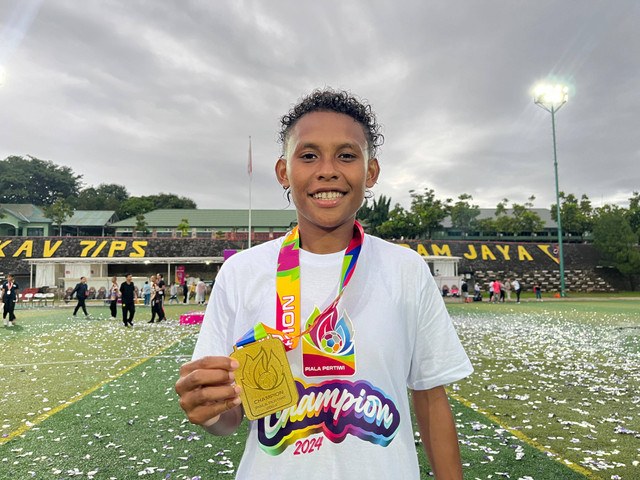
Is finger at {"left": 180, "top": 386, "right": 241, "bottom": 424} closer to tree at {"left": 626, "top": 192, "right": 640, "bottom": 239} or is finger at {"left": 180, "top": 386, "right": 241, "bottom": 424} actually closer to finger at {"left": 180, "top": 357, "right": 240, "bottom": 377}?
finger at {"left": 180, "top": 357, "right": 240, "bottom": 377}

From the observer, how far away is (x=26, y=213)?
61312mm

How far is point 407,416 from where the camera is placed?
144 centimetres

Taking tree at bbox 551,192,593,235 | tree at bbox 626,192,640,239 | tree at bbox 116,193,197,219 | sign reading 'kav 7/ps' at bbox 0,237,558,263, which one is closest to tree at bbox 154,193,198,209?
tree at bbox 116,193,197,219

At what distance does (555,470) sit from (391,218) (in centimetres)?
5455

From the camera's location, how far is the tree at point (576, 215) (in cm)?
5638

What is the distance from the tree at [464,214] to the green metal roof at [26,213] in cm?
6123

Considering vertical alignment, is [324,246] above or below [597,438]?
above

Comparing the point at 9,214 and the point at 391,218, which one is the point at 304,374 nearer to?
the point at 391,218

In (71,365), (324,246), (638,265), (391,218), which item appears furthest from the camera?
(391,218)

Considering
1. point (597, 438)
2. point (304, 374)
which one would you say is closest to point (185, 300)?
point (597, 438)

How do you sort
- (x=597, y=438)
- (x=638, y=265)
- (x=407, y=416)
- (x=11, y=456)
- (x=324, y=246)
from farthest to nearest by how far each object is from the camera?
(x=638, y=265)
(x=597, y=438)
(x=11, y=456)
(x=324, y=246)
(x=407, y=416)

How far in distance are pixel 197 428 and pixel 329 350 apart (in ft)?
15.2

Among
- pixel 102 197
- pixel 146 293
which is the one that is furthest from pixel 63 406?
pixel 102 197

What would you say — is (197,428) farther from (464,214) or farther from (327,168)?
(464,214)
